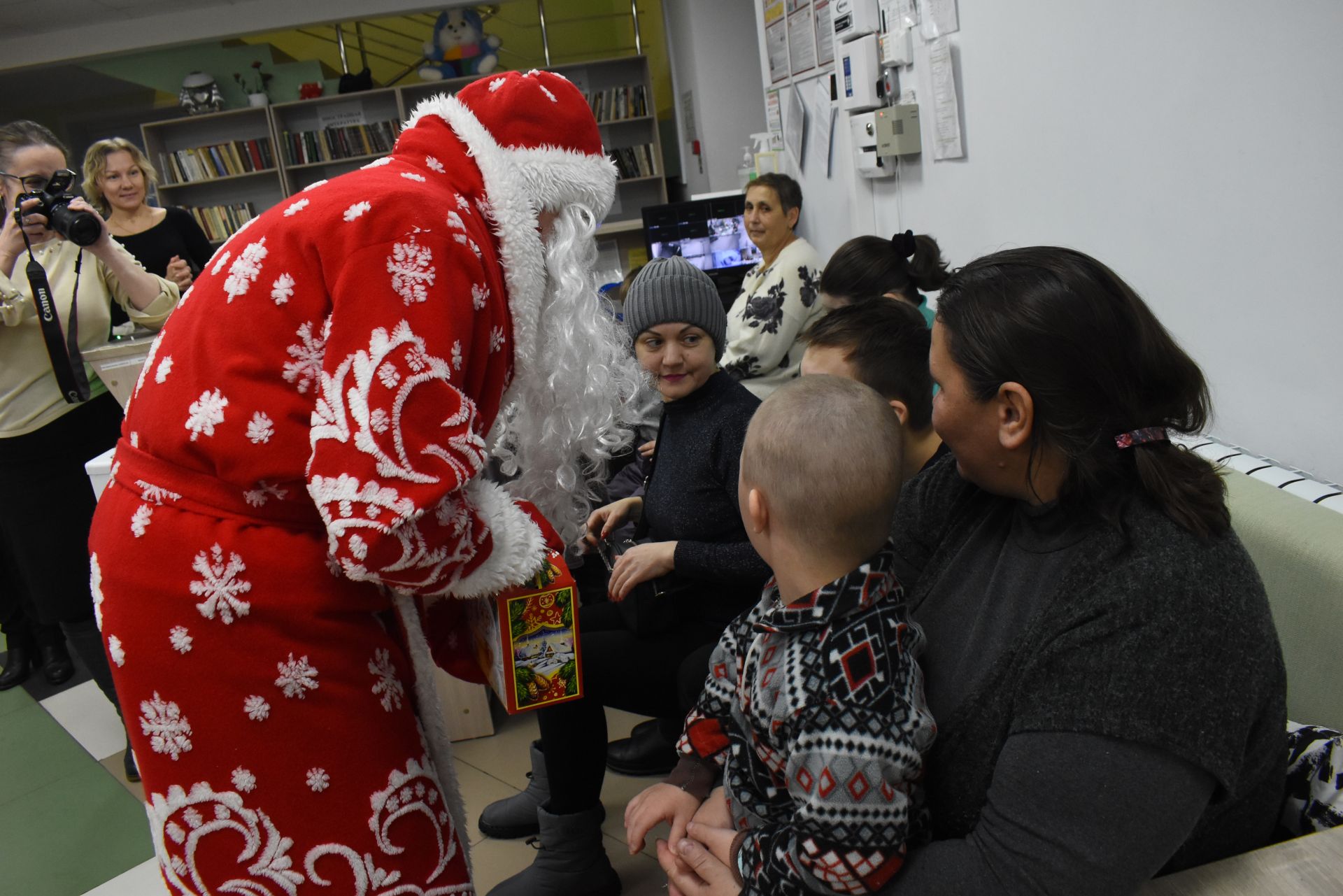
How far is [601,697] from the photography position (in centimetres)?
168

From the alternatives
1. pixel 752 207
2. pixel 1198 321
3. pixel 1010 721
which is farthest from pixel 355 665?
pixel 752 207

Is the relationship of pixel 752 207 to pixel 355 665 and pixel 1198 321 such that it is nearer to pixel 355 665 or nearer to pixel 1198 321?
pixel 1198 321

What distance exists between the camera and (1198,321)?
1612mm

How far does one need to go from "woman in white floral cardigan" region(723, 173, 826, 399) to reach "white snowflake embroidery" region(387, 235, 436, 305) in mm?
2093

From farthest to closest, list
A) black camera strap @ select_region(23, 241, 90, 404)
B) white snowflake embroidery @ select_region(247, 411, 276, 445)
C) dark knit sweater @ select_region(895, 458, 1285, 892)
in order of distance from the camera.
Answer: black camera strap @ select_region(23, 241, 90, 404)
white snowflake embroidery @ select_region(247, 411, 276, 445)
dark knit sweater @ select_region(895, 458, 1285, 892)

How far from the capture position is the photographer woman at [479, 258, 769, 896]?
163cm

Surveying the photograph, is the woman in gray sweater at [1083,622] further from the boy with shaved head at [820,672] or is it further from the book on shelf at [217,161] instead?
the book on shelf at [217,161]

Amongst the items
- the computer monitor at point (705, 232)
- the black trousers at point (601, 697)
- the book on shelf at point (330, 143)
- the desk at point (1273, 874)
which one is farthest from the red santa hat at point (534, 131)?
the book on shelf at point (330, 143)

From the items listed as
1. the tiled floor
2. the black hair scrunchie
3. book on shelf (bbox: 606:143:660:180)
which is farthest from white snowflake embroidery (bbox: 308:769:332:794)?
book on shelf (bbox: 606:143:660:180)

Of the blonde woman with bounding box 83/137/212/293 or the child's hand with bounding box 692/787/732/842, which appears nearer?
the child's hand with bounding box 692/787/732/842

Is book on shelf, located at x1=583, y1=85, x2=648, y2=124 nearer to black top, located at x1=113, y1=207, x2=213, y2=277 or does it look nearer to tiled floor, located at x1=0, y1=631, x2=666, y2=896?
black top, located at x1=113, y1=207, x2=213, y2=277

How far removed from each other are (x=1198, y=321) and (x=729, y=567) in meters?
0.95

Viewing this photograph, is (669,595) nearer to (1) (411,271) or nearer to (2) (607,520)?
(2) (607,520)

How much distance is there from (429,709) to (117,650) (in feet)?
1.17
